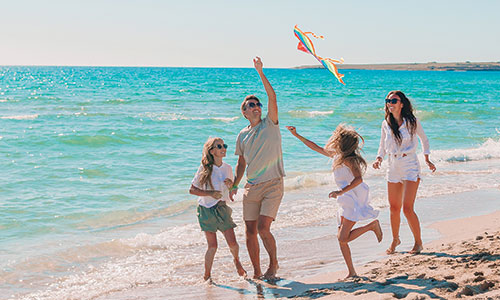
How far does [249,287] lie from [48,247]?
11.1 feet

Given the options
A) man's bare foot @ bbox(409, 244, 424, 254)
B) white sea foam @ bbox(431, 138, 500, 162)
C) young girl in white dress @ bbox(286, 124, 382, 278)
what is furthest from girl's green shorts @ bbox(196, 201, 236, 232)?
white sea foam @ bbox(431, 138, 500, 162)

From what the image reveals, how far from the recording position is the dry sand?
4047mm

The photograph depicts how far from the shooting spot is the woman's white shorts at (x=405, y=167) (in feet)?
18.1

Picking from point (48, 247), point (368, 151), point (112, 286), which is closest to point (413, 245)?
point (112, 286)

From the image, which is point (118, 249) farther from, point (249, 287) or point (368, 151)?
point (368, 151)

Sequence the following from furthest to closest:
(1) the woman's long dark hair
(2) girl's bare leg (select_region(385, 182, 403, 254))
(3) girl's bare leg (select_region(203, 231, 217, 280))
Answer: (2) girl's bare leg (select_region(385, 182, 403, 254)) → (1) the woman's long dark hair → (3) girl's bare leg (select_region(203, 231, 217, 280))

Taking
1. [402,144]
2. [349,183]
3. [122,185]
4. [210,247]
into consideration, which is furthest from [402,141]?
[122,185]

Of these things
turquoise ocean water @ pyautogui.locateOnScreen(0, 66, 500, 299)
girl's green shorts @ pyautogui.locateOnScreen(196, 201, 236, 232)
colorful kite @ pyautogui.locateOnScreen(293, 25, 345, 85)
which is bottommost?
turquoise ocean water @ pyautogui.locateOnScreen(0, 66, 500, 299)

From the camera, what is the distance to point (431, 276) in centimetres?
454

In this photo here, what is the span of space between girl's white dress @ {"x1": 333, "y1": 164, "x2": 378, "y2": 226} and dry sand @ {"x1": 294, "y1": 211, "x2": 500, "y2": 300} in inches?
22.0

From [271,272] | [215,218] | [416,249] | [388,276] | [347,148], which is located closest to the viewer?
[388,276]

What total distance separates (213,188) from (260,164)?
51 centimetres

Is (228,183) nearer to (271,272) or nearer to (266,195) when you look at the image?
(266,195)

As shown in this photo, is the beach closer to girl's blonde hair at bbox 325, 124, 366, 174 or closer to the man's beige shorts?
the man's beige shorts
